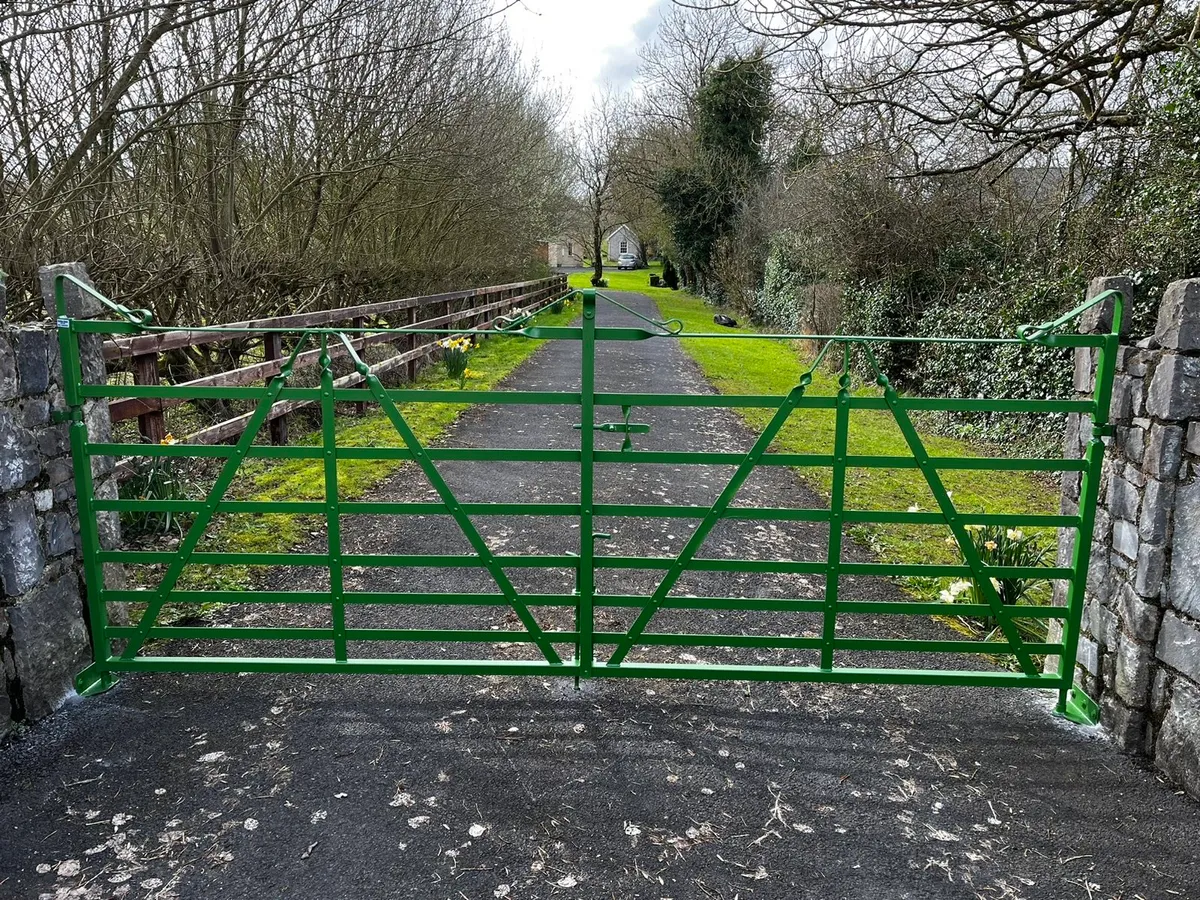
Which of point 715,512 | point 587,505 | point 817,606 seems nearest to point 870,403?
point 715,512

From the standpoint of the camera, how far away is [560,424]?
10297 millimetres

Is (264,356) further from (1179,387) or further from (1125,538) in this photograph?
(1179,387)

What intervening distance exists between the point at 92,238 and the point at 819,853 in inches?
288

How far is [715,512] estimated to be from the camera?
387cm

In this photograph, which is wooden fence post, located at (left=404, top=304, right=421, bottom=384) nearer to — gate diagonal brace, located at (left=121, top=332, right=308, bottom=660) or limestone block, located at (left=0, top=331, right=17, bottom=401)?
gate diagonal brace, located at (left=121, top=332, right=308, bottom=660)

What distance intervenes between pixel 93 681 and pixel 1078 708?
465 cm

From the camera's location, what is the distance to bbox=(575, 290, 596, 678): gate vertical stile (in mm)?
3662

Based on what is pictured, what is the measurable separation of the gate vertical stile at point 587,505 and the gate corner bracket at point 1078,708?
226cm

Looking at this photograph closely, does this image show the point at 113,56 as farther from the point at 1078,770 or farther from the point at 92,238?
the point at 1078,770

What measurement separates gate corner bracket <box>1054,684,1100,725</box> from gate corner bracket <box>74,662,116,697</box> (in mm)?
4521

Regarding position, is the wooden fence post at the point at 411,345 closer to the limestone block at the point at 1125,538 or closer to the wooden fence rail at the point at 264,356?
the wooden fence rail at the point at 264,356

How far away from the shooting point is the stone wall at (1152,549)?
3.34 metres

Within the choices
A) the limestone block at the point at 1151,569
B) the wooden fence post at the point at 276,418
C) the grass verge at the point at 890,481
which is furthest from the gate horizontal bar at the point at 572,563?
the wooden fence post at the point at 276,418

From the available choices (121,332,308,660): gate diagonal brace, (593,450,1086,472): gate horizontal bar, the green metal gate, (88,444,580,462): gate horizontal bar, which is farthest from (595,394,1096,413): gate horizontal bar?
(121,332,308,660): gate diagonal brace
